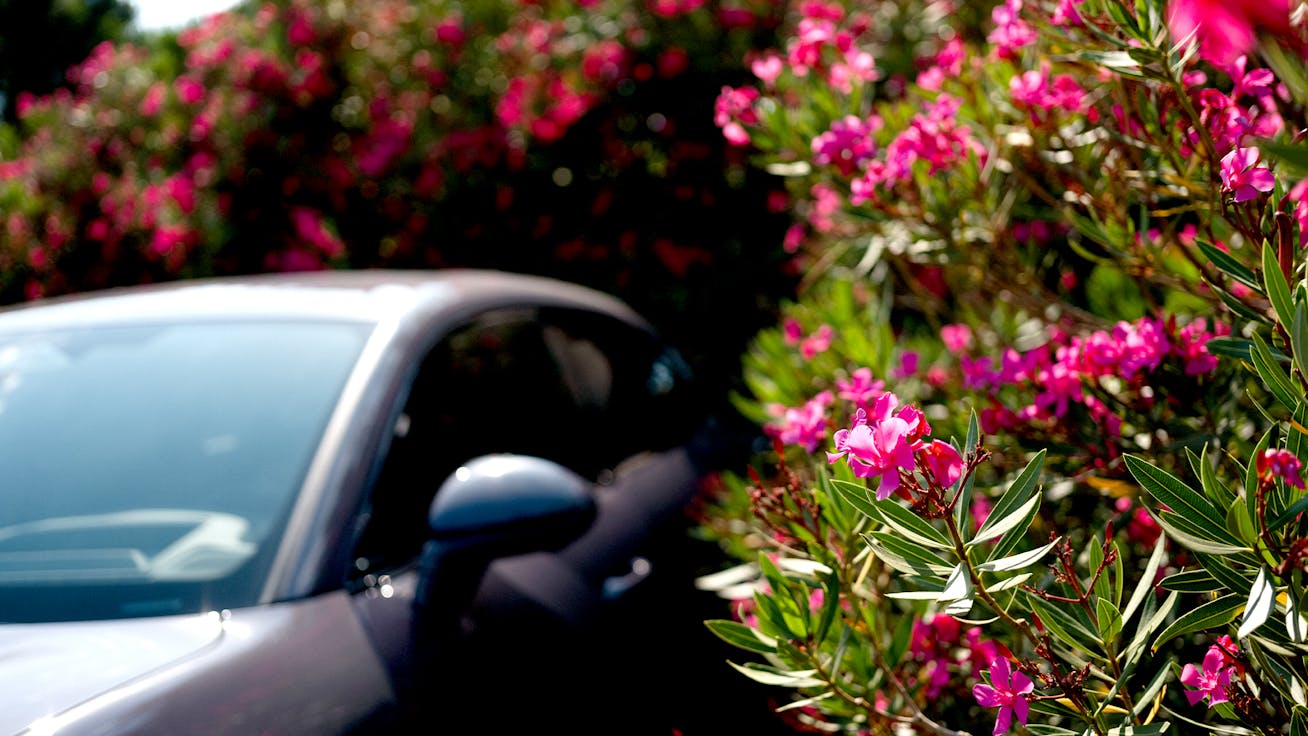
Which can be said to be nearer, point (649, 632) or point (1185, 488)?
point (1185, 488)

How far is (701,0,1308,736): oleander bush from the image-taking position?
3.92ft

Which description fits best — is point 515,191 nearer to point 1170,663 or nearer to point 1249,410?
point 1249,410

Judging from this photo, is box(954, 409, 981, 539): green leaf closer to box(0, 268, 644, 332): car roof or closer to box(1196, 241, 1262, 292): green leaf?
box(1196, 241, 1262, 292): green leaf

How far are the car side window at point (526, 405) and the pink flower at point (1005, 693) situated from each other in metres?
1.14

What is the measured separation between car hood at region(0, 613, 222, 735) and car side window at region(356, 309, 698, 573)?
359 millimetres

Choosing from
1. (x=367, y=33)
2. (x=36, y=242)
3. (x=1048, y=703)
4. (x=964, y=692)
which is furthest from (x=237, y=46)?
(x=1048, y=703)

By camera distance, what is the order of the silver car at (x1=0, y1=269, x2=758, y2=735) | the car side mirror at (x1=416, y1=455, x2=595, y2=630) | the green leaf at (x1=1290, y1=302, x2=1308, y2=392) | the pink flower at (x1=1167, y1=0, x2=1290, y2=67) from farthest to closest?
the car side mirror at (x1=416, y1=455, x2=595, y2=630) < the silver car at (x1=0, y1=269, x2=758, y2=735) < the green leaf at (x1=1290, y1=302, x2=1308, y2=392) < the pink flower at (x1=1167, y1=0, x2=1290, y2=67)

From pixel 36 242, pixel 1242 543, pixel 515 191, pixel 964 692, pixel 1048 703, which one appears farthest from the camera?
pixel 36 242

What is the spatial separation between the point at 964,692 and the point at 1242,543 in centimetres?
98

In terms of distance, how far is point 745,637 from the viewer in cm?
160

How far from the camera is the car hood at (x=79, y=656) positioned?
1493 mm

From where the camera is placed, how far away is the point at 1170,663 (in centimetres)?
124

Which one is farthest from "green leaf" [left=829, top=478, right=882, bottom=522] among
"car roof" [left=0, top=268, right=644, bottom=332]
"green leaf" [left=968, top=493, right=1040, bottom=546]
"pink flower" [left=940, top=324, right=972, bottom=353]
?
"pink flower" [left=940, top=324, right=972, bottom=353]

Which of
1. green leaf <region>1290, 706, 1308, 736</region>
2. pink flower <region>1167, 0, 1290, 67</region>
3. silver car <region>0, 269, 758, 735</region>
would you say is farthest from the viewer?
silver car <region>0, 269, 758, 735</region>
